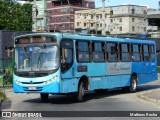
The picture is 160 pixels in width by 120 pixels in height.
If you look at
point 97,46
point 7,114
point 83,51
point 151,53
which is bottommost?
point 7,114

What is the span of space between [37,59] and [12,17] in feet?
204

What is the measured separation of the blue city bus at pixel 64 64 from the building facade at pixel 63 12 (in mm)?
127443

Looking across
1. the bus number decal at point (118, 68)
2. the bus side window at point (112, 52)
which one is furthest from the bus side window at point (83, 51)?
the bus number decal at point (118, 68)

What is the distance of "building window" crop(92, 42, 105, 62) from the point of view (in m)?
21.0

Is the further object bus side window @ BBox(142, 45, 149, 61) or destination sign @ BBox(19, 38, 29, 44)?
bus side window @ BBox(142, 45, 149, 61)

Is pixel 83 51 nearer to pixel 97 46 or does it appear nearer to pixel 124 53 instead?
pixel 97 46

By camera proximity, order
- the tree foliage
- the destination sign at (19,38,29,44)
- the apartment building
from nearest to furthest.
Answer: the destination sign at (19,38,29,44) → the tree foliage → the apartment building

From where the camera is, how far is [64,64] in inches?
722

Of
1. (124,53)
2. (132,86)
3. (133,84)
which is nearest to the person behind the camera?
(124,53)

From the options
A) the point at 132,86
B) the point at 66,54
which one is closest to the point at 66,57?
the point at 66,54

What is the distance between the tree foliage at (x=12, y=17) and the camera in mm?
76637

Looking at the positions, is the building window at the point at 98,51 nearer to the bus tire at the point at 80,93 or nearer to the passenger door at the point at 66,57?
the bus tire at the point at 80,93

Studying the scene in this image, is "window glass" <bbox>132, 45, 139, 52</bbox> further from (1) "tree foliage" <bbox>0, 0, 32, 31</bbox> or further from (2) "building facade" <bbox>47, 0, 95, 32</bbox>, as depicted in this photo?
(2) "building facade" <bbox>47, 0, 95, 32</bbox>

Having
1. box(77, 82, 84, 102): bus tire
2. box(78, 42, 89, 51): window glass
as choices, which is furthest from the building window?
box(77, 82, 84, 102): bus tire
